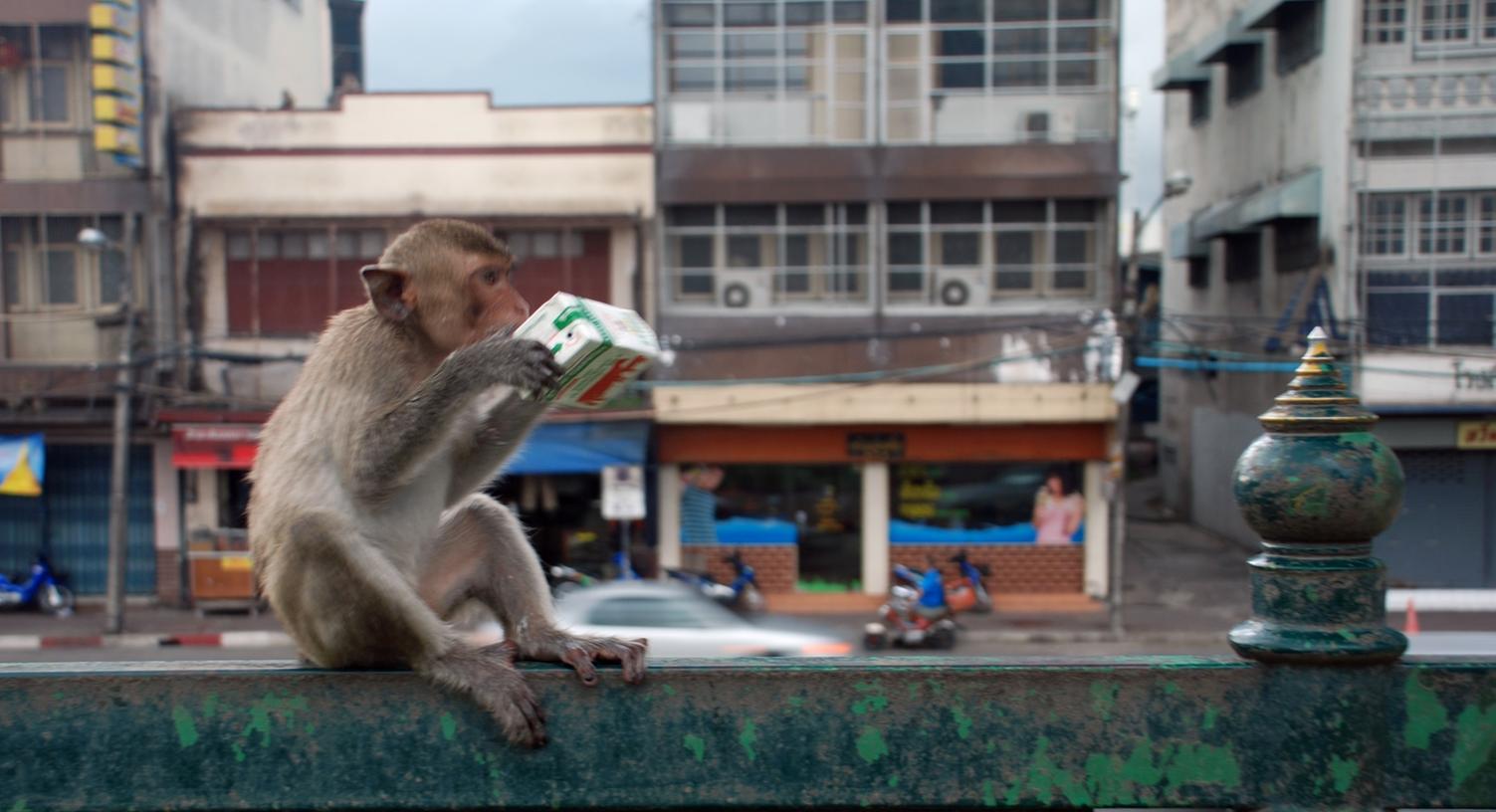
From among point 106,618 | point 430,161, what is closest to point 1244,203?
point 430,161

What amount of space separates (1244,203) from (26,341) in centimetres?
1754

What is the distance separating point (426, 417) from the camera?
111 inches

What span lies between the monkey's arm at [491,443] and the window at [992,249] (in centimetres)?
1428

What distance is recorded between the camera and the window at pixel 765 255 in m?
17.2

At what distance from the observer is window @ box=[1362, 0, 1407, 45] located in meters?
16.7

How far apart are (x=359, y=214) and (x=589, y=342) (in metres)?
15.2

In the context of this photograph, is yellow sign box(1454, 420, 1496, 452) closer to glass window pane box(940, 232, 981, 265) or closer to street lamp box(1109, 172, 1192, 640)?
street lamp box(1109, 172, 1192, 640)

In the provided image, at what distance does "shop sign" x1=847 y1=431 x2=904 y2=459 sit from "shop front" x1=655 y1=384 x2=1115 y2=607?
13 mm

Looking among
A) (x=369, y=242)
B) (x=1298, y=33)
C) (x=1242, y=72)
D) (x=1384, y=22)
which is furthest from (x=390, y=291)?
(x=1242, y=72)

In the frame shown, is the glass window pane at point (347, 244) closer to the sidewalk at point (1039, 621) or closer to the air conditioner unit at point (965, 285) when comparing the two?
the sidewalk at point (1039, 621)

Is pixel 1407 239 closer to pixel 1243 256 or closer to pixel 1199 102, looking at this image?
pixel 1243 256

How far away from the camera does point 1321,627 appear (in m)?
2.25

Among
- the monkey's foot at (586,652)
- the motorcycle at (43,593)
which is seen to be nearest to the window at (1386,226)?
the monkey's foot at (586,652)

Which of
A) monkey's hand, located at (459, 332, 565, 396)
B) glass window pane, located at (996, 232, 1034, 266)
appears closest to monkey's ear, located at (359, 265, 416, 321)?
monkey's hand, located at (459, 332, 565, 396)
